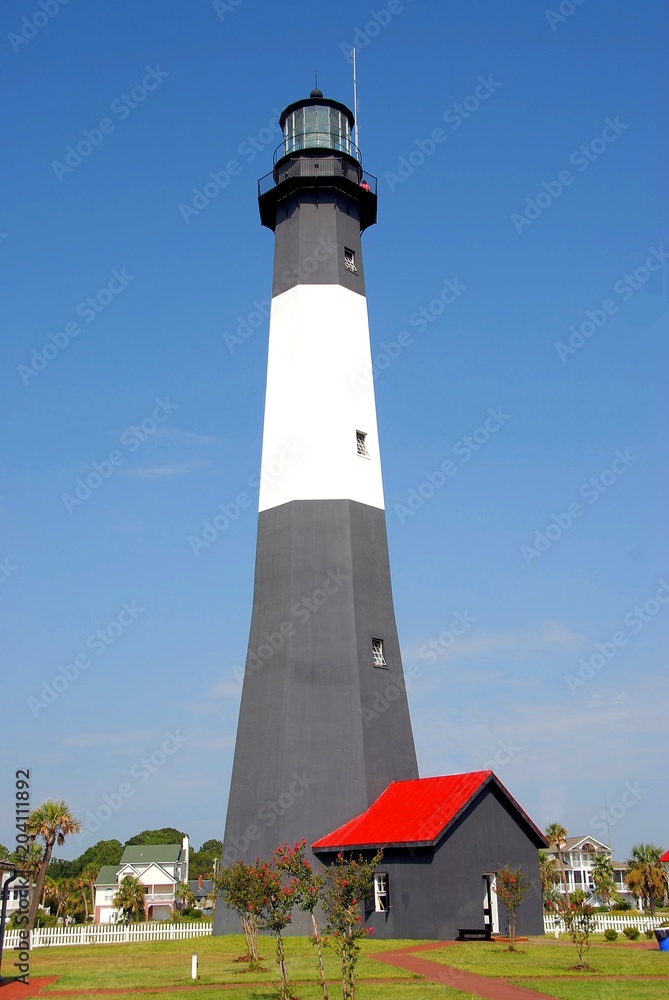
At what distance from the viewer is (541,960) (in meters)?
19.3

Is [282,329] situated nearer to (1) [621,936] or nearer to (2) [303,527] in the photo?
(2) [303,527]

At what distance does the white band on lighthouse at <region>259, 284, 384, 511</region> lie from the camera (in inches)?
1163

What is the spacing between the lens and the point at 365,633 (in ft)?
92.0

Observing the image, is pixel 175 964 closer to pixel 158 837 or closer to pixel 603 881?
pixel 603 881

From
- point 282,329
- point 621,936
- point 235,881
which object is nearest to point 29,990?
point 235,881

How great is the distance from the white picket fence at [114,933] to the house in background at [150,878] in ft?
125

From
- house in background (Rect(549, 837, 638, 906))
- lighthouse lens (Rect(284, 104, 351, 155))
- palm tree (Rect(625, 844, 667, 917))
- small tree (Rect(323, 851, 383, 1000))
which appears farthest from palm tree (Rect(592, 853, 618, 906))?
small tree (Rect(323, 851, 383, 1000))

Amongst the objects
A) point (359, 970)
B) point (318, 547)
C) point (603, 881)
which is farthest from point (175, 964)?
point (603, 881)

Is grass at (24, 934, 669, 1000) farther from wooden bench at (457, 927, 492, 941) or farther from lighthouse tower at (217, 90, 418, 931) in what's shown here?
lighthouse tower at (217, 90, 418, 931)

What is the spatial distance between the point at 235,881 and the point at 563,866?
224 ft

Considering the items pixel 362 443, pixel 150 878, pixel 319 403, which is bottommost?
pixel 150 878

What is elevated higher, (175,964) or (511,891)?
(511,891)

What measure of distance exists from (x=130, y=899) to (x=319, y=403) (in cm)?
4295

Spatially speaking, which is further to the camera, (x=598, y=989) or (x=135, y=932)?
(x=135, y=932)
